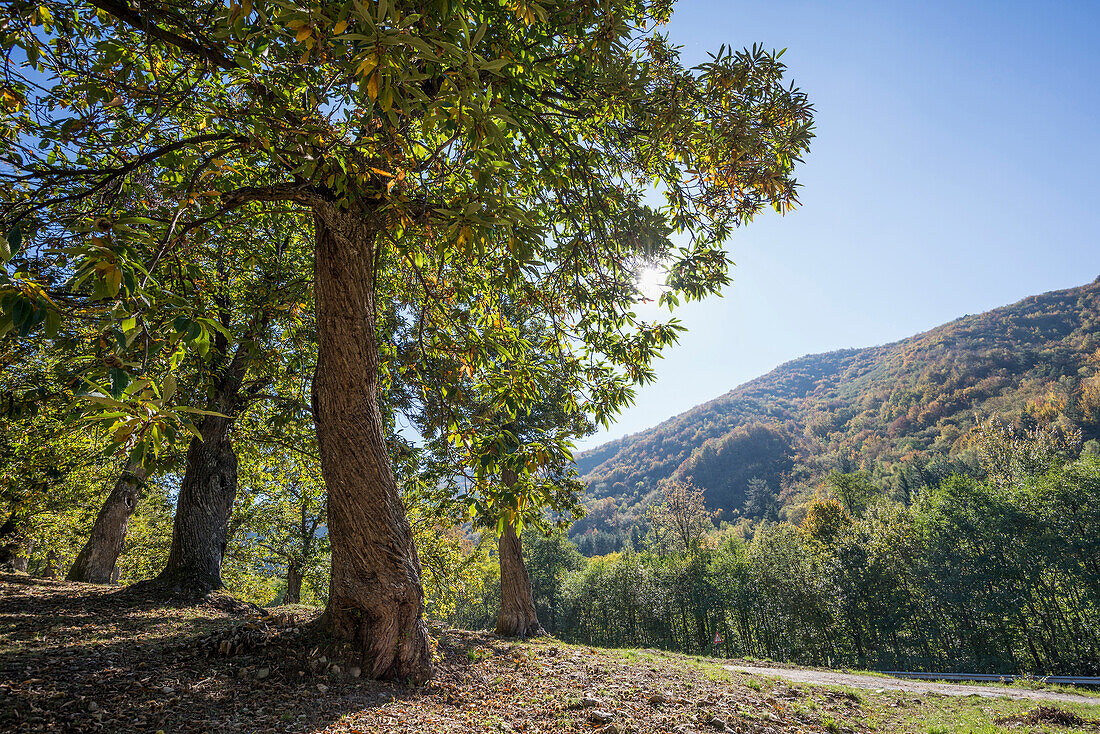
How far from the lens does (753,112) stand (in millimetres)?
3785

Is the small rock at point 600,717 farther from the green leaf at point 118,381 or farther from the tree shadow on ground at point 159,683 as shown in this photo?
the green leaf at point 118,381

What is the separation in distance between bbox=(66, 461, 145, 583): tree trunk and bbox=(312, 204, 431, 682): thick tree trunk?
31.3ft

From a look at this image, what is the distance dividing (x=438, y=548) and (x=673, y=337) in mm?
11668

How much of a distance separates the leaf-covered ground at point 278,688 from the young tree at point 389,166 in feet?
1.84

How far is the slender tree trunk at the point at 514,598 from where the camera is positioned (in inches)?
469

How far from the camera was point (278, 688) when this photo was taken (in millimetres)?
3438

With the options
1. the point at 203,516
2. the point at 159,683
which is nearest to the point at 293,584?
the point at 203,516

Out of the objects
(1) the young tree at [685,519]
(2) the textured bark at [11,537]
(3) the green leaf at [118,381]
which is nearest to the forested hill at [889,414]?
(1) the young tree at [685,519]

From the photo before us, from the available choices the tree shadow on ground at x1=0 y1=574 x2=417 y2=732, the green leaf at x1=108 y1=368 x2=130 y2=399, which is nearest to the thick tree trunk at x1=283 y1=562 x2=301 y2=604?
the tree shadow on ground at x1=0 y1=574 x2=417 y2=732

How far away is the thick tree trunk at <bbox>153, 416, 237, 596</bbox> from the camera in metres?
7.17

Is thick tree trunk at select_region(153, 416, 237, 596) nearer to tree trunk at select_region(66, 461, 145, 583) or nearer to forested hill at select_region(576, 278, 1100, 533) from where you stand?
tree trunk at select_region(66, 461, 145, 583)

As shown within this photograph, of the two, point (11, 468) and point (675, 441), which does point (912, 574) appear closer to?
point (11, 468)

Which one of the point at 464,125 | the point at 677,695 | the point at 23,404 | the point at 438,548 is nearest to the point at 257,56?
the point at 464,125

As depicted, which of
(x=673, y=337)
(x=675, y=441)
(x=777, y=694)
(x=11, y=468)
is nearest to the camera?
(x=673, y=337)
